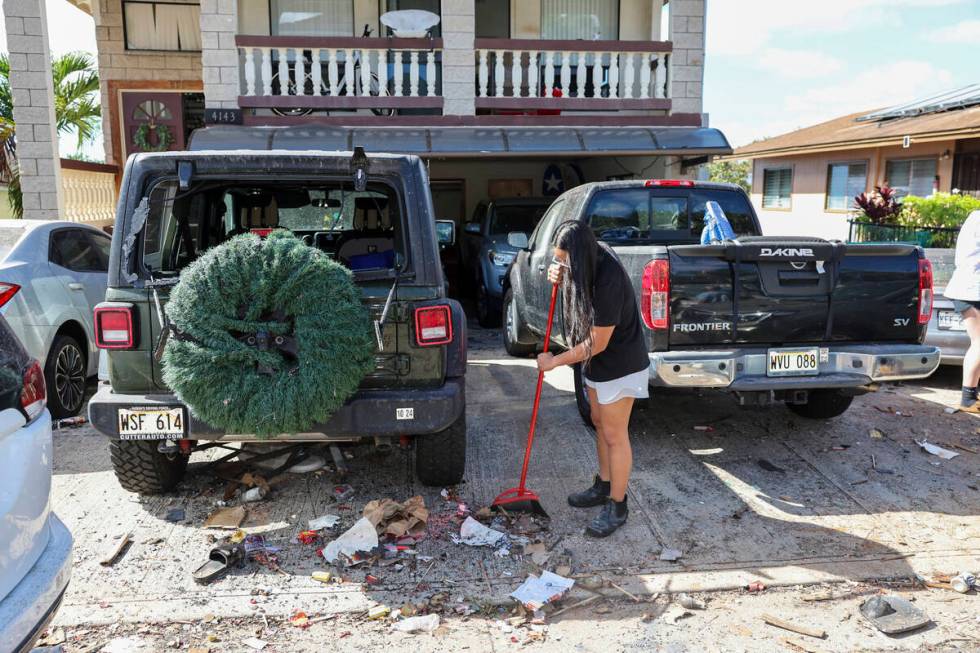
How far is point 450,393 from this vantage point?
164 inches

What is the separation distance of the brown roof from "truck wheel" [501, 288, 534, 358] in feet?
34.3

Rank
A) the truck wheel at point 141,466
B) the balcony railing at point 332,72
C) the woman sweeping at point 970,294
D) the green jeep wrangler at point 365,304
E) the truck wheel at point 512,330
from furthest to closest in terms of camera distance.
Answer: the balcony railing at point 332,72 → the truck wheel at point 512,330 → the woman sweeping at point 970,294 → the truck wheel at point 141,466 → the green jeep wrangler at point 365,304

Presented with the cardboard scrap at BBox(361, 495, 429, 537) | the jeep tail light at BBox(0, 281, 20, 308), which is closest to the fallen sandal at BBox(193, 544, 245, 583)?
the cardboard scrap at BBox(361, 495, 429, 537)

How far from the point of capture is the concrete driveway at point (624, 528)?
11.6ft

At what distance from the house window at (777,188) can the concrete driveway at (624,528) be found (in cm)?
1807

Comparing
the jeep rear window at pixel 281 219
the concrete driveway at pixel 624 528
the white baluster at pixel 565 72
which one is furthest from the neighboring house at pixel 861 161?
the jeep rear window at pixel 281 219

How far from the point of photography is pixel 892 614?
11.5 feet

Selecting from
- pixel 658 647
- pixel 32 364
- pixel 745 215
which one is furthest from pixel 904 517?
pixel 32 364

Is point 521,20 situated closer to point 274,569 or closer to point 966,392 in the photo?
point 966,392

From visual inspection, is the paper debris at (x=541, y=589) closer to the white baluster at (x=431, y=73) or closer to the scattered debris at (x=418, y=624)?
the scattered debris at (x=418, y=624)

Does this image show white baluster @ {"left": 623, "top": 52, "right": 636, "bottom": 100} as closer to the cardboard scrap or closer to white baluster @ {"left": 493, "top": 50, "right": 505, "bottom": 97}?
white baluster @ {"left": 493, "top": 50, "right": 505, "bottom": 97}

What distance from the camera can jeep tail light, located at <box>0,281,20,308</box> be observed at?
228 inches

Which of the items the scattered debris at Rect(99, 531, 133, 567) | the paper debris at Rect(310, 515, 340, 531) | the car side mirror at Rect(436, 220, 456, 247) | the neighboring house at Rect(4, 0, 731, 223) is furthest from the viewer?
the neighboring house at Rect(4, 0, 731, 223)

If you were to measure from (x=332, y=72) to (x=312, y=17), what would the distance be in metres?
2.06
